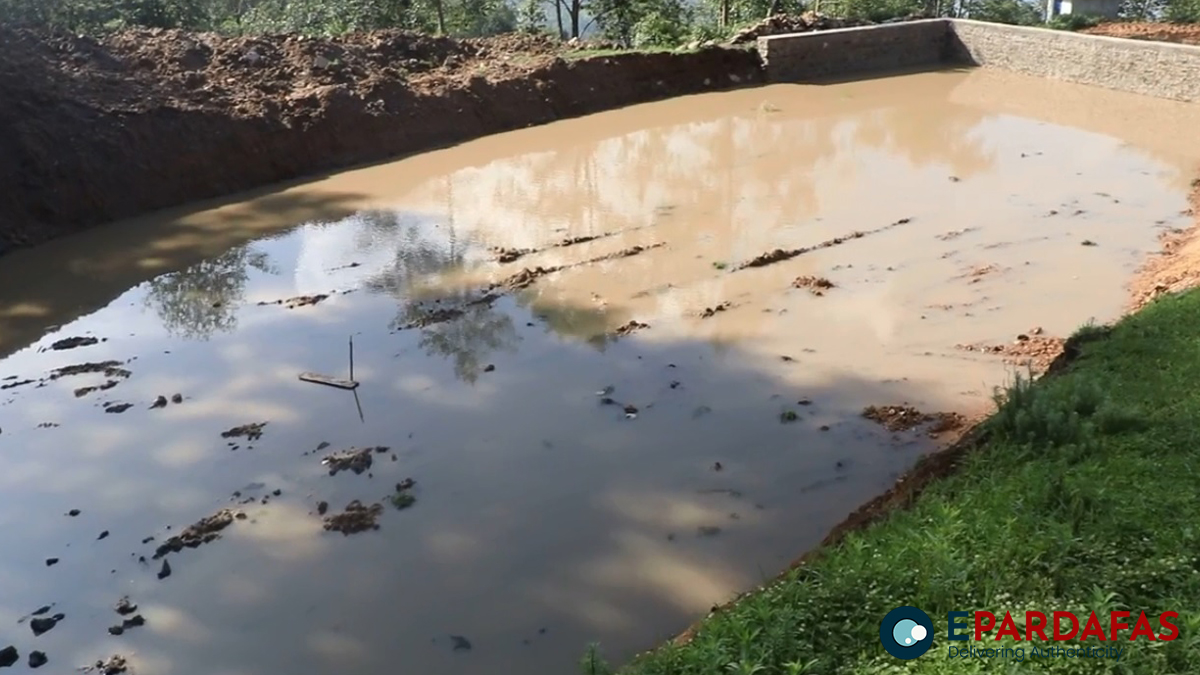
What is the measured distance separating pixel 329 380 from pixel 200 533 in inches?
71.5

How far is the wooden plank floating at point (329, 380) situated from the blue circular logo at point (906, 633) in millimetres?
4237

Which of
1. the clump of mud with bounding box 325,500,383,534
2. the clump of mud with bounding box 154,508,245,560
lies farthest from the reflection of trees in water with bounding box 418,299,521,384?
the clump of mud with bounding box 154,508,245,560

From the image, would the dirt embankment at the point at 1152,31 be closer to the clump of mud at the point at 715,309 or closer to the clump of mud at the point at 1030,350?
the clump of mud at the point at 1030,350

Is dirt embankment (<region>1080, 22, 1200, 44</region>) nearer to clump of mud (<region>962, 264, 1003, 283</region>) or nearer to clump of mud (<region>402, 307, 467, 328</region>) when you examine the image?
clump of mud (<region>962, 264, 1003, 283</region>)

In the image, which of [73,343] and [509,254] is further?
[509,254]

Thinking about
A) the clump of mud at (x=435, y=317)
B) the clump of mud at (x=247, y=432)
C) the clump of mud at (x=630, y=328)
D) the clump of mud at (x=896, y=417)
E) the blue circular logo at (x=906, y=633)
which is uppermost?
the blue circular logo at (x=906, y=633)

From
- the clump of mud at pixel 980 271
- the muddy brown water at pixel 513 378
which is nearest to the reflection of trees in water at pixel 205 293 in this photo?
the muddy brown water at pixel 513 378

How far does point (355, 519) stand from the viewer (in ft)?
17.3

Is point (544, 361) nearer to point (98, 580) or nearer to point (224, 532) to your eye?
point (224, 532)

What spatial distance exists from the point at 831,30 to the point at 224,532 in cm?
1614

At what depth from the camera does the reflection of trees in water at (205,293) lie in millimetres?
8109

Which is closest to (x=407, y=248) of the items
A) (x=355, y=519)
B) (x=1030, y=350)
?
(x=355, y=519)

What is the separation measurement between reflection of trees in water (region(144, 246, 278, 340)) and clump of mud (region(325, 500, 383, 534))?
124 inches

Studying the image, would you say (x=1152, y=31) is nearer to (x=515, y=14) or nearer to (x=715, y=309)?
(x=515, y=14)
